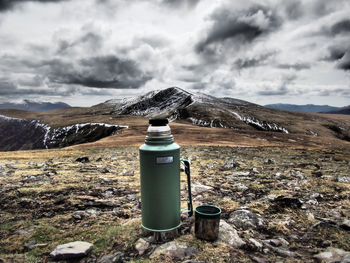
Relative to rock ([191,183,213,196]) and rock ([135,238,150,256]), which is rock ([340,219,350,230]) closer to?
rock ([191,183,213,196])

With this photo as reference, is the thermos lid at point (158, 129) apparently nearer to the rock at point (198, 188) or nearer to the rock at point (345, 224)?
the rock at point (198, 188)

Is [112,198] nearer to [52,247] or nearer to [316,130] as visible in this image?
[52,247]

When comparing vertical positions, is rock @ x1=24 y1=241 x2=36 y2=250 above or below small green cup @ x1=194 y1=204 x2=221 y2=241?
below

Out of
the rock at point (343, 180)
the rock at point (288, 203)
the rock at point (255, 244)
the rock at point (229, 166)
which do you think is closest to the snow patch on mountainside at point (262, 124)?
the rock at point (229, 166)

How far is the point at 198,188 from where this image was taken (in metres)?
9.71

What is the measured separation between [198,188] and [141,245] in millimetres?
4680

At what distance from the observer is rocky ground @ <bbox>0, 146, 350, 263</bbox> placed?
5.05 metres

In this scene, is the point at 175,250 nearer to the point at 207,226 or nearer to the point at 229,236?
the point at 207,226

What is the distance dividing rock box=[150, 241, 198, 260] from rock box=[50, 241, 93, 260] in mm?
1474

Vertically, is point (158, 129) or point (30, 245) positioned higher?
point (158, 129)

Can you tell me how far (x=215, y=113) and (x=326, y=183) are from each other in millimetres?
144637

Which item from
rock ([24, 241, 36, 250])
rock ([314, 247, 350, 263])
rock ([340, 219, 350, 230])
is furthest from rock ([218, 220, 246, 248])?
rock ([24, 241, 36, 250])

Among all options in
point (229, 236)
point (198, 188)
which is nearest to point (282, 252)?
point (229, 236)

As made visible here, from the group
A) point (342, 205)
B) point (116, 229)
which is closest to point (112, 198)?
point (116, 229)
